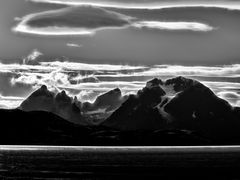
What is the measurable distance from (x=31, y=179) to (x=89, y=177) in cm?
2143

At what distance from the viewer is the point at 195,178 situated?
196375mm

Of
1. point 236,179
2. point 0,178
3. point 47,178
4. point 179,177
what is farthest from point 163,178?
point 0,178

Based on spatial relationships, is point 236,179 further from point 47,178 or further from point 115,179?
point 47,178

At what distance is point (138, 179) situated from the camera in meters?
190

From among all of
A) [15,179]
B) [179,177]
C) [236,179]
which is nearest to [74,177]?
[15,179]

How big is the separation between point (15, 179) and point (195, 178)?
61.9 m

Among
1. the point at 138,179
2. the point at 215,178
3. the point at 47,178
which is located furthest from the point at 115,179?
the point at 215,178

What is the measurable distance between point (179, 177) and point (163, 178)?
797 centimetres

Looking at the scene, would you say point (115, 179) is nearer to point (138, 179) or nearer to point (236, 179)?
point (138, 179)

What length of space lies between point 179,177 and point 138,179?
17.7 meters

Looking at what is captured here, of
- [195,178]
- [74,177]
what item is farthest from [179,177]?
[74,177]

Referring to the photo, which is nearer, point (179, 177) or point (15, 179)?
point (15, 179)

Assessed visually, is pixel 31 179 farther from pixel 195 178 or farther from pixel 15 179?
pixel 195 178

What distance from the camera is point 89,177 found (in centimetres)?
19775
